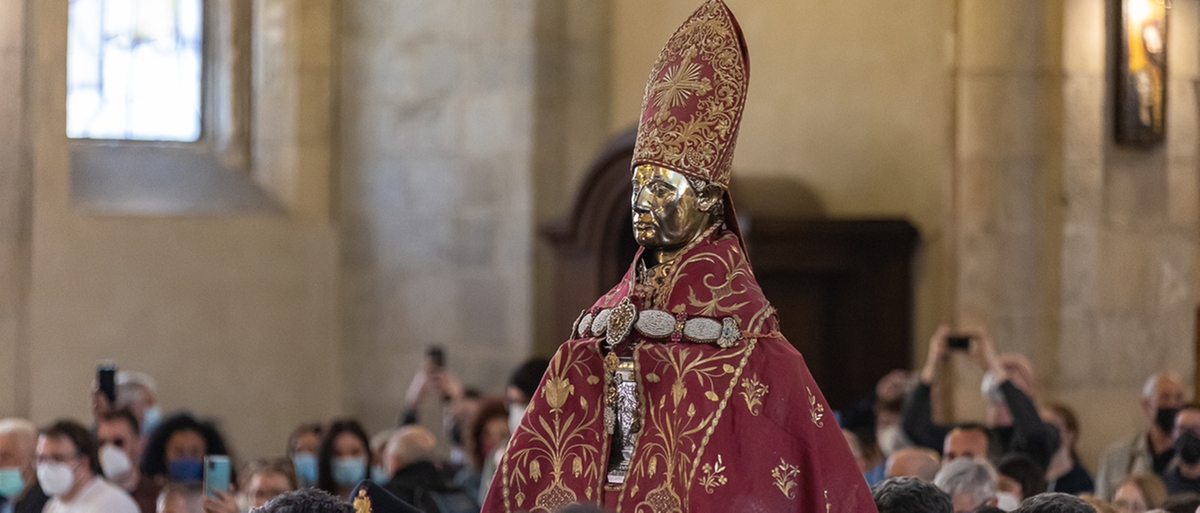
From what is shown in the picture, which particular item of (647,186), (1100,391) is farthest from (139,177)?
(647,186)

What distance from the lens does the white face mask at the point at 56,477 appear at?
18.9 feet

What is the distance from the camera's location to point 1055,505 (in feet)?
11.9

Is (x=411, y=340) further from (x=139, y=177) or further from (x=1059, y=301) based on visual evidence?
(x=1059, y=301)

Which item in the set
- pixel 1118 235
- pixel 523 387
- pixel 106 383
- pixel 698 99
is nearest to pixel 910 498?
pixel 698 99

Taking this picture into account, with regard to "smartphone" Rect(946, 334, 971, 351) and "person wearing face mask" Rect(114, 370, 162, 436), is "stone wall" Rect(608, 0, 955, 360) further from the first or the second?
"person wearing face mask" Rect(114, 370, 162, 436)

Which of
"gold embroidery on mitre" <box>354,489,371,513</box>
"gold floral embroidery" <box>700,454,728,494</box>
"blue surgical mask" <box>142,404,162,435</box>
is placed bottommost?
"blue surgical mask" <box>142,404,162,435</box>

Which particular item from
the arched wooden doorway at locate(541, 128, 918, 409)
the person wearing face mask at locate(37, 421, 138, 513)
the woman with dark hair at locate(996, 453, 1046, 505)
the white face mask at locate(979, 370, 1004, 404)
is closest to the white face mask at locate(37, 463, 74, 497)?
the person wearing face mask at locate(37, 421, 138, 513)

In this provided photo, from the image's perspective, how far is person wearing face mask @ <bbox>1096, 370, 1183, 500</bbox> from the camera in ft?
22.9

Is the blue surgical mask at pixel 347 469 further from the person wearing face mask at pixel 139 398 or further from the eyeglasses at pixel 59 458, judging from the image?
the person wearing face mask at pixel 139 398

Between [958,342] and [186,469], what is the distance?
313 centimetres

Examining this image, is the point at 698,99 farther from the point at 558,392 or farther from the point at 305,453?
the point at 305,453

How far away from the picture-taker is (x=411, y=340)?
1109 centimetres

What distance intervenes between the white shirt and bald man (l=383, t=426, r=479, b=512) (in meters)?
0.93

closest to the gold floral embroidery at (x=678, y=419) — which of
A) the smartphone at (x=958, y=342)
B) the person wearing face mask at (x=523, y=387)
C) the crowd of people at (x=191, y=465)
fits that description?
the crowd of people at (x=191, y=465)
